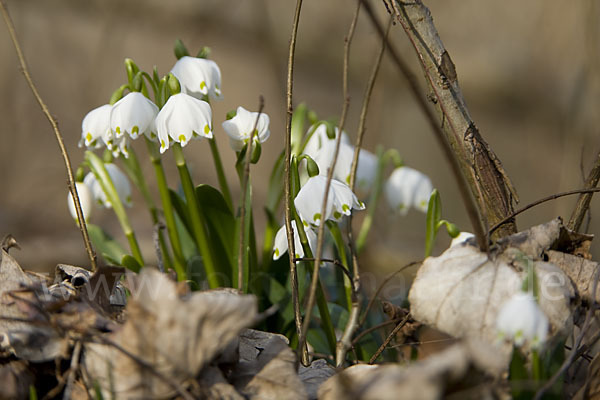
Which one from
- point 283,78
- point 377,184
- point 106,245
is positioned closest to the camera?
point 106,245

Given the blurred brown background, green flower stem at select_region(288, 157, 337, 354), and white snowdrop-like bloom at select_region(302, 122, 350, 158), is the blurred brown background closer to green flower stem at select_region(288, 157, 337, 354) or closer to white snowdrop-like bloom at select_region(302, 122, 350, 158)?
white snowdrop-like bloom at select_region(302, 122, 350, 158)

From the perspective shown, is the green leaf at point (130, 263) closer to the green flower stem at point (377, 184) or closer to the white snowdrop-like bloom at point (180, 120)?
the white snowdrop-like bloom at point (180, 120)

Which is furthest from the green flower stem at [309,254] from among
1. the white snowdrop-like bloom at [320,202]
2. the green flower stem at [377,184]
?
the green flower stem at [377,184]

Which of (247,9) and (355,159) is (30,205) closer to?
(247,9)

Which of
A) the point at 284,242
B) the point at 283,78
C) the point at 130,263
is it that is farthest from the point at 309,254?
the point at 283,78

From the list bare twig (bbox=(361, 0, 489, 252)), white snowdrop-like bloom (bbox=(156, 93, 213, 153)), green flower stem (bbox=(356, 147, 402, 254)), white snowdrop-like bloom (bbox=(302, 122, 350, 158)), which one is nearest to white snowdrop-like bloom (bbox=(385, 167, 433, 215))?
green flower stem (bbox=(356, 147, 402, 254))

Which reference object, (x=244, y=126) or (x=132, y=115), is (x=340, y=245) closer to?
(x=244, y=126)
